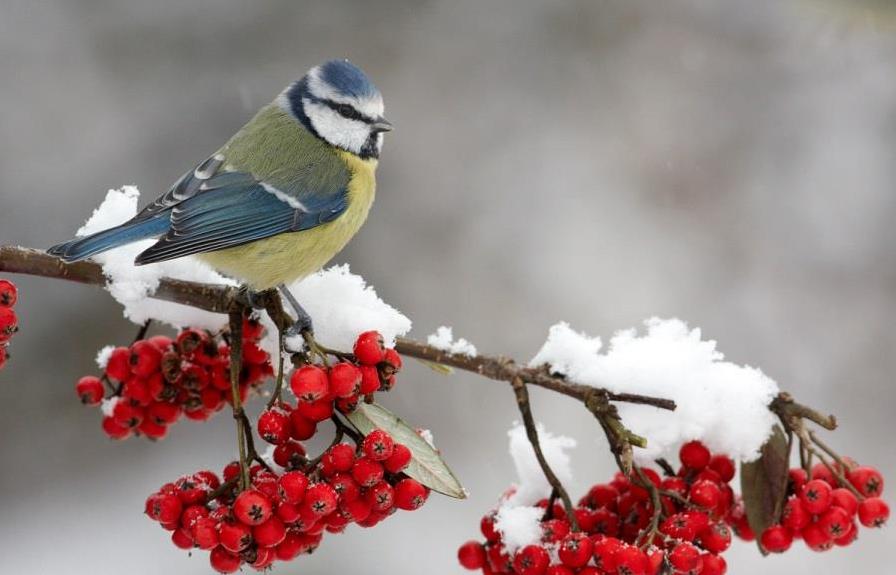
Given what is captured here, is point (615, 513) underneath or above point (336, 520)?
above

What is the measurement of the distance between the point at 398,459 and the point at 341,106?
4.09ft

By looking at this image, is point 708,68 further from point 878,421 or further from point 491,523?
point 491,523

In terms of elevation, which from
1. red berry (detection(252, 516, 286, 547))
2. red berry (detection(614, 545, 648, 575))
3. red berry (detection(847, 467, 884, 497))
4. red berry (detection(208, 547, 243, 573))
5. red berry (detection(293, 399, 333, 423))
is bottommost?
red berry (detection(208, 547, 243, 573))

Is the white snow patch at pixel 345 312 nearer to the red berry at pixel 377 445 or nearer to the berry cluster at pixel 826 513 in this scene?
the red berry at pixel 377 445

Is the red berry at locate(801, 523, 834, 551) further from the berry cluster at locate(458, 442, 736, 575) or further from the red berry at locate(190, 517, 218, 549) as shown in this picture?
the red berry at locate(190, 517, 218, 549)

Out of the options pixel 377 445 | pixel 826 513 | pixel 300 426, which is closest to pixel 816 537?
pixel 826 513

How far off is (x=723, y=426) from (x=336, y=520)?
0.74 metres

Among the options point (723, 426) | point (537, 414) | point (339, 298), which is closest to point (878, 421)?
point (537, 414)

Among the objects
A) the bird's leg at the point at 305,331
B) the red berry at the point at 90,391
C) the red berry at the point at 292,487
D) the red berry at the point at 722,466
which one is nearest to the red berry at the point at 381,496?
the red berry at the point at 292,487

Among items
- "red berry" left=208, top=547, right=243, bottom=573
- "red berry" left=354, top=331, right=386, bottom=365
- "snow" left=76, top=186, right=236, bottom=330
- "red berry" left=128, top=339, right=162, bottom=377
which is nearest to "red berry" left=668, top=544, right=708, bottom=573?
"red berry" left=354, top=331, right=386, bottom=365

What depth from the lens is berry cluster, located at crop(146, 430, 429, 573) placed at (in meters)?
1.43

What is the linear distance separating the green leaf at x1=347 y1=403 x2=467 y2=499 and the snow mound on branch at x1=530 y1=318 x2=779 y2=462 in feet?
1.00

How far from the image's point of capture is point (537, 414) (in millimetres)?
4328

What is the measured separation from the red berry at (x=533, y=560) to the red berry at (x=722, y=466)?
40 cm
